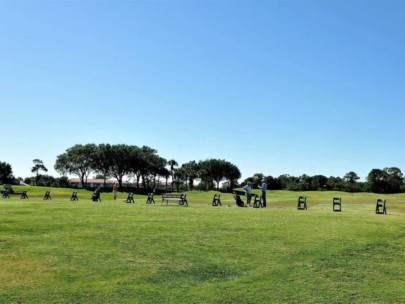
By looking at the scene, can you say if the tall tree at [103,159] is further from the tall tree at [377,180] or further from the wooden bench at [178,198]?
the wooden bench at [178,198]

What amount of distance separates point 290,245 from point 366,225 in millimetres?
7195

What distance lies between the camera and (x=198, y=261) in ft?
43.6

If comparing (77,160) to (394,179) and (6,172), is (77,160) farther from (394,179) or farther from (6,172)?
(394,179)

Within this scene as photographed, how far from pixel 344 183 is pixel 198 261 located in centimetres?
14271

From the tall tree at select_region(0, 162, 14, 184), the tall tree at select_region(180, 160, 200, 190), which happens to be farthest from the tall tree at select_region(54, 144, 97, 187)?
the tall tree at select_region(180, 160, 200, 190)

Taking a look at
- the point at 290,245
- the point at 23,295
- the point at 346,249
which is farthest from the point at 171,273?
the point at 346,249

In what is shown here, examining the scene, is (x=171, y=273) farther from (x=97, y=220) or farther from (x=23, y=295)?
(x=97, y=220)

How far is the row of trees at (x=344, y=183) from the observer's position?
12975cm

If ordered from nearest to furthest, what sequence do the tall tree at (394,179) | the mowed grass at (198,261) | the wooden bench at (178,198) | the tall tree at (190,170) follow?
the mowed grass at (198,261), the wooden bench at (178,198), the tall tree at (394,179), the tall tree at (190,170)

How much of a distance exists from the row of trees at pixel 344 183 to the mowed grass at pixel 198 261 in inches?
4157

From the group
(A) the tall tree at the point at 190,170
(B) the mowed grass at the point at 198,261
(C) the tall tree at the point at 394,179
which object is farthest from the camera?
(A) the tall tree at the point at 190,170

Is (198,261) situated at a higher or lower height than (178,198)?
lower

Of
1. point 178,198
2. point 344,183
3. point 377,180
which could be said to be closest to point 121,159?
point 344,183

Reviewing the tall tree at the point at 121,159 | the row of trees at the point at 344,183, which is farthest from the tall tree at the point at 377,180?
the tall tree at the point at 121,159
